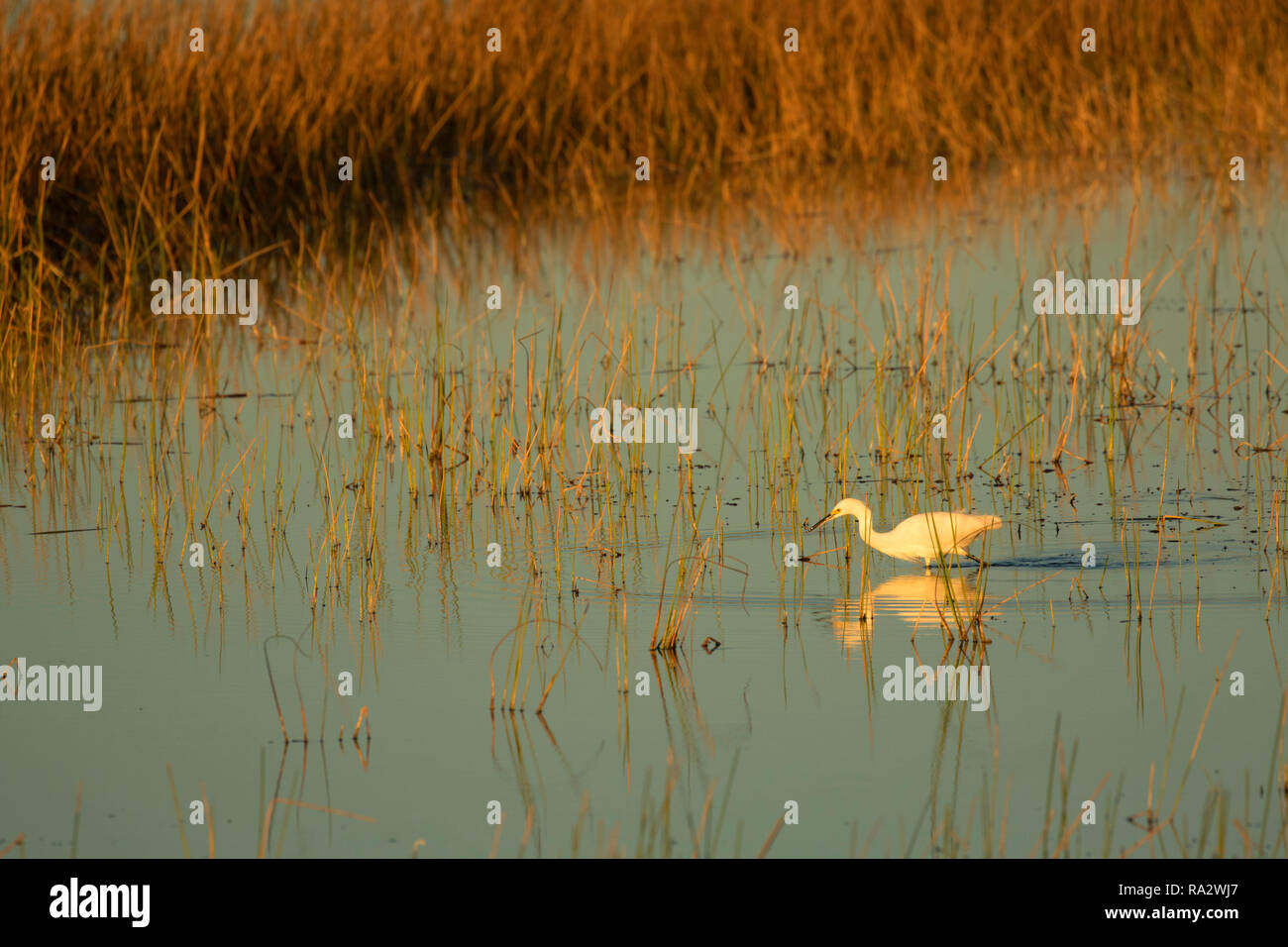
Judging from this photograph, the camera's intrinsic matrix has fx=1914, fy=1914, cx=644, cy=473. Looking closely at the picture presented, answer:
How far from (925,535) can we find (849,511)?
0.38 metres

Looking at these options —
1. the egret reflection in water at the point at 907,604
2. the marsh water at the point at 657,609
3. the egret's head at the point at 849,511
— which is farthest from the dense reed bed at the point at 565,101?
the egret reflection in water at the point at 907,604

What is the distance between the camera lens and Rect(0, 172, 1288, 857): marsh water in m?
4.00

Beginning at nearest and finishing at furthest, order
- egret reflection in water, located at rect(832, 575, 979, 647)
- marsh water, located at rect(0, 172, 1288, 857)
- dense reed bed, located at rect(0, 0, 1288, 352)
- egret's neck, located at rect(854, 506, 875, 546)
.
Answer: marsh water, located at rect(0, 172, 1288, 857), egret reflection in water, located at rect(832, 575, 979, 647), egret's neck, located at rect(854, 506, 875, 546), dense reed bed, located at rect(0, 0, 1288, 352)

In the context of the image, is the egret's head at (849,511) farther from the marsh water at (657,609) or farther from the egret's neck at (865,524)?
the marsh water at (657,609)

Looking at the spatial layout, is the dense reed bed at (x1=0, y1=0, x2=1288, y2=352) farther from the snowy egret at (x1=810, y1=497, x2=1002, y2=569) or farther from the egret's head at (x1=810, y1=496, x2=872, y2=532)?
the snowy egret at (x1=810, y1=497, x2=1002, y2=569)

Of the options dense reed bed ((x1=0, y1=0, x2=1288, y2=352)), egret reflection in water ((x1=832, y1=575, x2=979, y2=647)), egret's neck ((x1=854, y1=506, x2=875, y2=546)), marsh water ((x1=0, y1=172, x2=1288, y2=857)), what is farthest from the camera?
dense reed bed ((x1=0, y1=0, x2=1288, y2=352))

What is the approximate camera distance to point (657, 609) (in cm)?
545

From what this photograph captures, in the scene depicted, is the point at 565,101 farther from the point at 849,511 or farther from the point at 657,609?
the point at 657,609

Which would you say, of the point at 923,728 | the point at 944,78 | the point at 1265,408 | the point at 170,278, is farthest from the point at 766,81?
the point at 923,728

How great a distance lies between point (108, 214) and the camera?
10.8 meters

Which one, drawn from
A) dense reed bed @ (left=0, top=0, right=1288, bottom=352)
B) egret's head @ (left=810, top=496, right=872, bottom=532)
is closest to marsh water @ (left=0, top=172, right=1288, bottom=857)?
egret's head @ (left=810, top=496, right=872, bottom=532)

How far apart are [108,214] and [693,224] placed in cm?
414

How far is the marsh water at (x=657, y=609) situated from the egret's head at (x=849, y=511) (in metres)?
0.13
